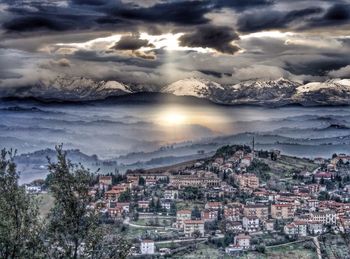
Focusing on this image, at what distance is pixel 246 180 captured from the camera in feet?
67.0

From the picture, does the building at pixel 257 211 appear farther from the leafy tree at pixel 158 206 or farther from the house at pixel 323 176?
the house at pixel 323 176

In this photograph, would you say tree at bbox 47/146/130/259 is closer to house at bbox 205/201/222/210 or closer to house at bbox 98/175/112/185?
house at bbox 205/201/222/210

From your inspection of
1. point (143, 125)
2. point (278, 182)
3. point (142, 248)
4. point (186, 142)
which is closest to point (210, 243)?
point (142, 248)

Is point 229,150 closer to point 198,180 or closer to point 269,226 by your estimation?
point 198,180

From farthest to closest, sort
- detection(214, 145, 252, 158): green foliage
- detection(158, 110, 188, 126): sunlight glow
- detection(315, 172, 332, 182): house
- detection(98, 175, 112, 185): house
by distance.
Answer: detection(158, 110, 188, 126): sunlight glow → detection(214, 145, 252, 158): green foliage → detection(315, 172, 332, 182): house → detection(98, 175, 112, 185): house

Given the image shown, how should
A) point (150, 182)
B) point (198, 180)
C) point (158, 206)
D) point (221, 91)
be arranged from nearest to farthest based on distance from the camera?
point (158, 206), point (198, 180), point (150, 182), point (221, 91)

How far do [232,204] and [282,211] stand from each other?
56.3 inches

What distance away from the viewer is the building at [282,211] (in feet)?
56.9

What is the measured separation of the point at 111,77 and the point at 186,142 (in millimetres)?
3892

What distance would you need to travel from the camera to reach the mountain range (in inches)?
990

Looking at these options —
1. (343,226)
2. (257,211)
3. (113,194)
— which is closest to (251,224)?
(257,211)

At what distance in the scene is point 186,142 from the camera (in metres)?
24.5

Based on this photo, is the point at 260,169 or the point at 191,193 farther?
the point at 260,169

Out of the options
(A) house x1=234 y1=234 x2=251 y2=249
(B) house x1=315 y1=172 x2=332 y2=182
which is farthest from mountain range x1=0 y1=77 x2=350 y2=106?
(A) house x1=234 y1=234 x2=251 y2=249
